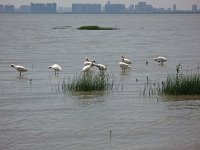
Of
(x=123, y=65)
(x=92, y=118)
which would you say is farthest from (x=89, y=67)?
(x=92, y=118)

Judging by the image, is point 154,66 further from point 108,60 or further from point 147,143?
point 147,143

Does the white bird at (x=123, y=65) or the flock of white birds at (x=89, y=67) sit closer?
the flock of white birds at (x=89, y=67)

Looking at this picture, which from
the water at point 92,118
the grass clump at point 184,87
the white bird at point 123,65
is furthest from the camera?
the white bird at point 123,65

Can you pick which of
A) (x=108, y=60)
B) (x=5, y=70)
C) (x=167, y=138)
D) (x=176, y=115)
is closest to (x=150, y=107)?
(x=176, y=115)

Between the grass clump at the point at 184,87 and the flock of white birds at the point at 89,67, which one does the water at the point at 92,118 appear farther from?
the flock of white birds at the point at 89,67

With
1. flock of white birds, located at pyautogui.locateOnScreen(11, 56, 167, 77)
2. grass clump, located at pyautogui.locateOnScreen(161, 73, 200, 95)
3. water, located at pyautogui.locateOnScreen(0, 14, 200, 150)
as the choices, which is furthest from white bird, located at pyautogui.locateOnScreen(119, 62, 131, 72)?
grass clump, located at pyautogui.locateOnScreen(161, 73, 200, 95)

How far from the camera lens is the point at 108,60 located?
38.4 m

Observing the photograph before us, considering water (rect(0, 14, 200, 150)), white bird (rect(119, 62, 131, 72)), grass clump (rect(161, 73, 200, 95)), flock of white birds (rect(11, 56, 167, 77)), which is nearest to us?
water (rect(0, 14, 200, 150))

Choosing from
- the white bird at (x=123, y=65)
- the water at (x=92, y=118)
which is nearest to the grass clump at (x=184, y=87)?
the water at (x=92, y=118)

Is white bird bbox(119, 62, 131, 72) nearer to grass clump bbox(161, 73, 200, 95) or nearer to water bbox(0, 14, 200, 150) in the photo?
water bbox(0, 14, 200, 150)

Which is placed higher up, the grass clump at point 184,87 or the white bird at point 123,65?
the grass clump at point 184,87

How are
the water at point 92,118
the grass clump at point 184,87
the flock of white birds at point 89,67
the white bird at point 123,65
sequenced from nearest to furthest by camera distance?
1. the water at point 92,118
2. the grass clump at point 184,87
3. the flock of white birds at point 89,67
4. the white bird at point 123,65

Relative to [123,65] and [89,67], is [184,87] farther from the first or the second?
[123,65]

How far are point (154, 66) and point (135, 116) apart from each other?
17361mm
